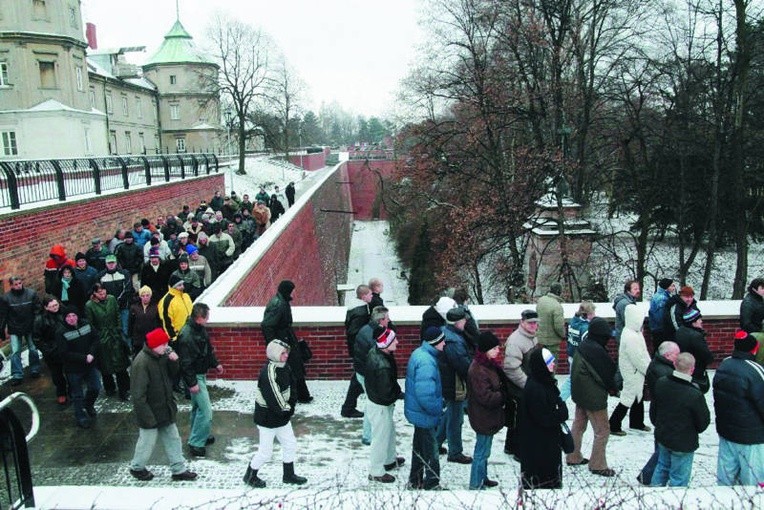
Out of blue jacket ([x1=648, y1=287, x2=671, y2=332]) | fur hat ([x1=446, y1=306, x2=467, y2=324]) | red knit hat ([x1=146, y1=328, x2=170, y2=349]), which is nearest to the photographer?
red knit hat ([x1=146, y1=328, x2=170, y2=349])

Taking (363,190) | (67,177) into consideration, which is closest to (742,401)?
(67,177)

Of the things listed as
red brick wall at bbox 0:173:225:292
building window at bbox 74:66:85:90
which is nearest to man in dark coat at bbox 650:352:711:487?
red brick wall at bbox 0:173:225:292

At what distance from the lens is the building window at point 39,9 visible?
1168 inches

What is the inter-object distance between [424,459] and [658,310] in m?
3.86

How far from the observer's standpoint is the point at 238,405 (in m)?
7.30

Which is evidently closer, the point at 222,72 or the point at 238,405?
the point at 238,405

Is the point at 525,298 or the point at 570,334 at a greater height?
the point at 570,334

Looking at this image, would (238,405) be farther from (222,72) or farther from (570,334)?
(222,72)

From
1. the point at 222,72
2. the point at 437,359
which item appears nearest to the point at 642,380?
the point at 437,359

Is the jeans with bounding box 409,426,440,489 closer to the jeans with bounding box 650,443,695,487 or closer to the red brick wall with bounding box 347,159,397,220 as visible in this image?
the jeans with bounding box 650,443,695,487

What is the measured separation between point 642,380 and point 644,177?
19992mm

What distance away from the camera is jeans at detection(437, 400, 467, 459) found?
5945 mm

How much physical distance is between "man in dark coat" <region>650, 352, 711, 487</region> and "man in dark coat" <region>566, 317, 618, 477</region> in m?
0.55

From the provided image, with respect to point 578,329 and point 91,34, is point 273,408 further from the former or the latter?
point 91,34
